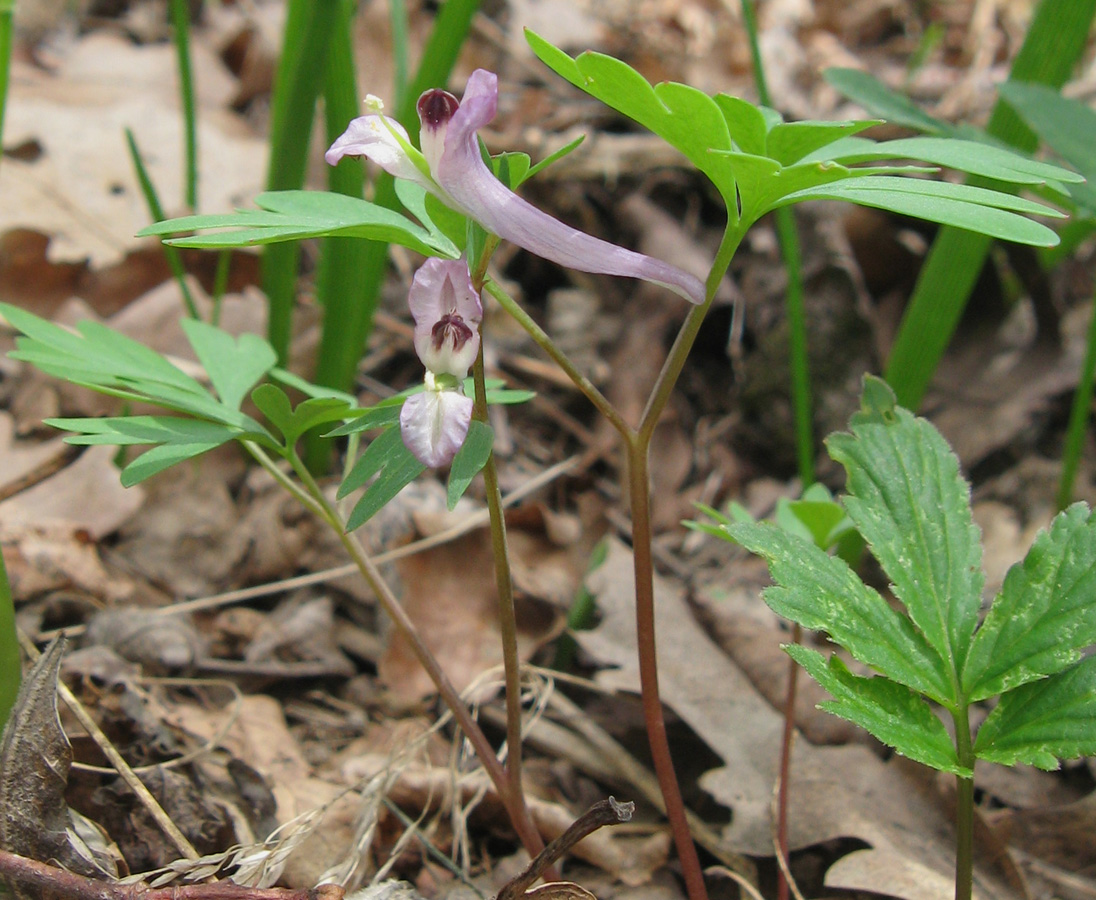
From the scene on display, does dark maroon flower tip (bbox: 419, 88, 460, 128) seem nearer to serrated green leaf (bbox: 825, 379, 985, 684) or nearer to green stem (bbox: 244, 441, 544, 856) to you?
green stem (bbox: 244, 441, 544, 856)

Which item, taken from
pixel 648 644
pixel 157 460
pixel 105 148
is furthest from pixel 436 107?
pixel 105 148

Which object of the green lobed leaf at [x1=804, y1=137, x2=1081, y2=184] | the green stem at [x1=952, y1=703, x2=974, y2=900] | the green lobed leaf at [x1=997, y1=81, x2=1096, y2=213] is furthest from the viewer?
Result: the green lobed leaf at [x1=997, y1=81, x2=1096, y2=213]

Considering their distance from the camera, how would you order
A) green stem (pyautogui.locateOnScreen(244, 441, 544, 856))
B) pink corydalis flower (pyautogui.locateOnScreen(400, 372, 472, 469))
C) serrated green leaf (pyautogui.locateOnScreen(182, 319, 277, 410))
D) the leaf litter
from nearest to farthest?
pink corydalis flower (pyautogui.locateOnScreen(400, 372, 472, 469)) < green stem (pyautogui.locateOnScreen(244, 441, 544, 856)) < serrated green leaf (pyautogui.locateOnScreen(182, 319, 277, 410)) < the leaf litter

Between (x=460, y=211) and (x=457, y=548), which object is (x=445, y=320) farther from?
(x=457, y=548)

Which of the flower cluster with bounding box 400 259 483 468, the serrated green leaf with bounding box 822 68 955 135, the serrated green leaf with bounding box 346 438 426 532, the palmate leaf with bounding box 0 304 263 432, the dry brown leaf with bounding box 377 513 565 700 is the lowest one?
the dry brown leaf with bounding box 377 513 565 700

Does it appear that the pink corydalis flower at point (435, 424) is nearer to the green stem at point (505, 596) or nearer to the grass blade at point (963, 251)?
the green stem at point (505, 596)

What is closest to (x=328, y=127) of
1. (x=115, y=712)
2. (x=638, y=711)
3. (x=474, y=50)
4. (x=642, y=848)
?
(x=115, y=712)

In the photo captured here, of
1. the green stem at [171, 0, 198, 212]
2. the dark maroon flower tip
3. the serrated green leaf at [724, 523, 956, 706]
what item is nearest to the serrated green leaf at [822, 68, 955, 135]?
the serrated green leaf at [724, 523, 956, 706]
